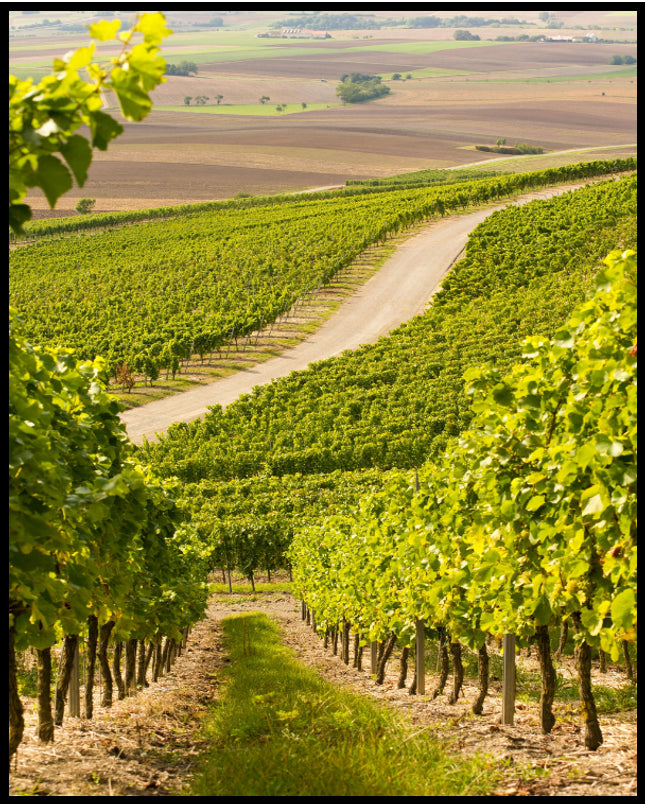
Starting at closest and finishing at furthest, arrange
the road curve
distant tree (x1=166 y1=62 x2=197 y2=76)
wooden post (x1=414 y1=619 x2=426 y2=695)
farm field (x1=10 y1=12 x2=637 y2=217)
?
wooden post (x1=414 y1=619 x2=426 y2=695)
the road curve
farm field (x1=10 y1=12 x2=637 y2=217)
distant tree (x1=166 y1=62 x2=197 y2=76)

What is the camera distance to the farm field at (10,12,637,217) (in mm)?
147625

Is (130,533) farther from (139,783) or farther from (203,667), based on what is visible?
(203,667)

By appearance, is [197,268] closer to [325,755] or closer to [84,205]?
[84,205]

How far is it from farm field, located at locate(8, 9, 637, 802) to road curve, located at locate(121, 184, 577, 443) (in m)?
0.35

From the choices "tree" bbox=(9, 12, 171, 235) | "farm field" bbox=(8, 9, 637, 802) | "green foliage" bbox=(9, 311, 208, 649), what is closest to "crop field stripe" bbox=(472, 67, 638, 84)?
"farm field" bbox=(8, 9, 637, 802)

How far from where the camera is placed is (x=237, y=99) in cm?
19000

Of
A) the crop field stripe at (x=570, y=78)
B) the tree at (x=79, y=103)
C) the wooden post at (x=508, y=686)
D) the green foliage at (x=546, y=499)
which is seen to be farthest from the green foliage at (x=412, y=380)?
the crop field stripe at (x=570, y=78)

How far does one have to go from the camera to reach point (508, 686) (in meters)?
9.03

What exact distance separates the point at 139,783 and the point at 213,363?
5744cm

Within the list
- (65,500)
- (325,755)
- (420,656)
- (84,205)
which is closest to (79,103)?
(65,500)

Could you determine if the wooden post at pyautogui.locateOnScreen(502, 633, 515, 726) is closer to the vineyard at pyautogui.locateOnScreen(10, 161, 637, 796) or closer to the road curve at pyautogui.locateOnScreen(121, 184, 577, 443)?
the vineyard at pyautogui.locateOnScreen(10, 161, 637, 796)

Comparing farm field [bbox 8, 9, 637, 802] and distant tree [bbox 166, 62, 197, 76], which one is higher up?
distant tree [bbox 166, 62, 197, 76]

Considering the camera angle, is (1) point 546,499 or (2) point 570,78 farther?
(2) point 570,78

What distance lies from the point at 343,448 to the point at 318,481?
394 cm
